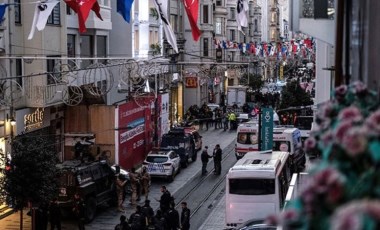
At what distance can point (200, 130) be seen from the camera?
54156 mm

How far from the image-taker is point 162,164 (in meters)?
33.1

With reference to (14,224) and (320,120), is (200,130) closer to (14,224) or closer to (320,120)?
(14,224)

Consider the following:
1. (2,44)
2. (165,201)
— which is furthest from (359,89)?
(2,44)

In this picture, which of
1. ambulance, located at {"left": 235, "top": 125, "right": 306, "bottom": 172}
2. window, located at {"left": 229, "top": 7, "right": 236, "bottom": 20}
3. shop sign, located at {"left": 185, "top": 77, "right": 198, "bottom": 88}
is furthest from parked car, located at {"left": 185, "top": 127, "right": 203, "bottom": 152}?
window, located at {"left": 229, "top": 7, "right": 236, "bottom": 20}

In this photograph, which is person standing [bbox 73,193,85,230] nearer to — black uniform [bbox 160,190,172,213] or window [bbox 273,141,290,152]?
black uniform [bbox 160,190,172,213]

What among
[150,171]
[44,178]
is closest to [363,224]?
[44,178]

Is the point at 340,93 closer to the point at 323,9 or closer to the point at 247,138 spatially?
the point at 323,9

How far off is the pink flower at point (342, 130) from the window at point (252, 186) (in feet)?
68.6

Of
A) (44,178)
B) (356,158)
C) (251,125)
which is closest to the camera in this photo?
(356,158)

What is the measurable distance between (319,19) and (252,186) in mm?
13077

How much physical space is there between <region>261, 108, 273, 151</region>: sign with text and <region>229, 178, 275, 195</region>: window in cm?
959

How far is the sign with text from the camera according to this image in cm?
3362

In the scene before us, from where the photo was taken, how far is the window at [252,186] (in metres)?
23.9

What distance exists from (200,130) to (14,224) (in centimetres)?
3025
